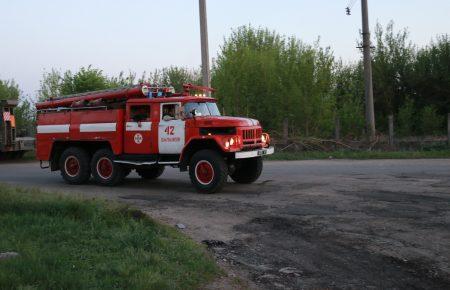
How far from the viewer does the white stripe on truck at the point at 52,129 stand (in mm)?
14891

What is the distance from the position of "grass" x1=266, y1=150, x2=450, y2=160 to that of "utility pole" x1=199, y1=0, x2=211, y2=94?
3932 millimetres

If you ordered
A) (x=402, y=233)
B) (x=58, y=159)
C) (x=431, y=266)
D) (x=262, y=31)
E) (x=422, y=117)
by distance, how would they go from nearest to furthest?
1. (x=431, y=266)
2. (x=402, y=233)
3. (x=58, y=159)
4. (x=422, y=117)
5. (x=262, y=31)

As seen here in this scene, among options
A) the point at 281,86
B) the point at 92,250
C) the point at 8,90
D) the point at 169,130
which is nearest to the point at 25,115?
the point at 8,90

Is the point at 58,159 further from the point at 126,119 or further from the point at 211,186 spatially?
the point at 211,186

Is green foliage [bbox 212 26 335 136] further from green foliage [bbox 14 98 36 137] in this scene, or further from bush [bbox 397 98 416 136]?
green foliage [bbox 14 98 36 137]

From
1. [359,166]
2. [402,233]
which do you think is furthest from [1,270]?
[359,166]

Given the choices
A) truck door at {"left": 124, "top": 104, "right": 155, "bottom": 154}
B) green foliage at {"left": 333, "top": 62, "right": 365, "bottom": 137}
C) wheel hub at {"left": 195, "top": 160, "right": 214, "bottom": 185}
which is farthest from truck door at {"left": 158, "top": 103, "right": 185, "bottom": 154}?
green foliage at {"left": 333, "top": 62, "right": 365, "bottom": 137}

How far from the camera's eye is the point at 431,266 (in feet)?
21.6

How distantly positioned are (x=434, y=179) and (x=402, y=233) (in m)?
6.22

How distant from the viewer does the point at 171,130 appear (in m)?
13.1

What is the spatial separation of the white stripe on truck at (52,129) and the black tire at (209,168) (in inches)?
160

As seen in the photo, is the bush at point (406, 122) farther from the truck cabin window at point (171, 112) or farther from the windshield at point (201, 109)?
the truck cabin window at point (171, 112)

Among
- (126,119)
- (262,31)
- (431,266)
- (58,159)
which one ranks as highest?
(262,31)

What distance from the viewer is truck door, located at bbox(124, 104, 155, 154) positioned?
44.3ft
